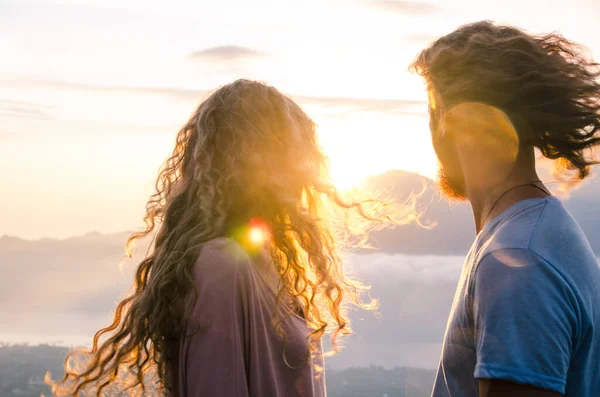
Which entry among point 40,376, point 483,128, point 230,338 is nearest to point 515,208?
point 483,128

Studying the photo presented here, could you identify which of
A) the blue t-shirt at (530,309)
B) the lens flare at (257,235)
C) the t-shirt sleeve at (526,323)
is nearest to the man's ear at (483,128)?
the blue t-shirt at (530,309)

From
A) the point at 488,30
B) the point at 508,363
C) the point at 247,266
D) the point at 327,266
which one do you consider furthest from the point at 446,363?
the point at 488,30

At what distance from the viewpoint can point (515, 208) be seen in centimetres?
278

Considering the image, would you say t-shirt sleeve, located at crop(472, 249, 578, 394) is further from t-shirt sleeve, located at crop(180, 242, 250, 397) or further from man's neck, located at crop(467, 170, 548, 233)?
t-shirt sleeve, located at crop(180, 242, 250, 397)

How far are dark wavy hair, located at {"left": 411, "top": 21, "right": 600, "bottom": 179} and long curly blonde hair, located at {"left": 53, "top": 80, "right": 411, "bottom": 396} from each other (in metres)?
1.02

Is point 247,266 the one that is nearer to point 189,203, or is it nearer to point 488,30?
point 189,203

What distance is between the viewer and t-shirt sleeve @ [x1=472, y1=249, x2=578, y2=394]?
234cm

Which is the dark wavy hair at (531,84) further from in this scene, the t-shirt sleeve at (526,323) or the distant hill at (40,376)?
the distant hill at (40,376)

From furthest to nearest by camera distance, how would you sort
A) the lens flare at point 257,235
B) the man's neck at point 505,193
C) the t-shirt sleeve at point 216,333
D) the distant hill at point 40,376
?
the distant hill at point 40,376 → the lens flare at point 257,235 → the t-shirt sleeve at point 216,333 → the man's neck at point 505,193

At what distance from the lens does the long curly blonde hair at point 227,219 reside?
3.40 m

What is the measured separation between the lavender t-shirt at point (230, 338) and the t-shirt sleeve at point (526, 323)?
1235mm

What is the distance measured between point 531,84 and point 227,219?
164 centimetres

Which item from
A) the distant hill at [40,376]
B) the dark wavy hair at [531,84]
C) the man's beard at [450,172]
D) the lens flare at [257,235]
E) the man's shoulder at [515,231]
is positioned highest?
the dark wavy hair at [531,84]

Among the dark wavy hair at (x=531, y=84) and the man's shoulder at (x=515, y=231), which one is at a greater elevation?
the dark wavy hair at (x=531, y=84)
